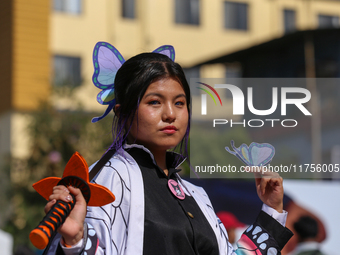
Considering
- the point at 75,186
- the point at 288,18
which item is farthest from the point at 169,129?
the point at 288,18

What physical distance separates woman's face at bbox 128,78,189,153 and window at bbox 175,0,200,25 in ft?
48.7

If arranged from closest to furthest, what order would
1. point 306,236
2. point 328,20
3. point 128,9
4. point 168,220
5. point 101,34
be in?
point 168,220 < point 306,236 < point 101,34 < point 128,9 < point 328,20

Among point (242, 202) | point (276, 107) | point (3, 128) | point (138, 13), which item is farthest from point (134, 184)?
point (138, 13)

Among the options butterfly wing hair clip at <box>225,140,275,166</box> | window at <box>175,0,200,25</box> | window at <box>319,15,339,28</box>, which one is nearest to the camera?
butterfly wing hair clip at <box>225,140,275,166</box>

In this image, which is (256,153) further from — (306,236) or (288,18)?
(288,18)

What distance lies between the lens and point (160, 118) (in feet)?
6.32

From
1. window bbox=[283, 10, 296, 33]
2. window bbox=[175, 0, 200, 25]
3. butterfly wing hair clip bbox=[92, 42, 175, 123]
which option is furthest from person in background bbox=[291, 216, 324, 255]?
window bbox=[283, 10, 296, 33]

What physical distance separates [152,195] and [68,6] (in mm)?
13958

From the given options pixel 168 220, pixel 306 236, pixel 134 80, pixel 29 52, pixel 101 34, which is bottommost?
pixel 306 236

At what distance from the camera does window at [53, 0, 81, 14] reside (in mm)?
14897

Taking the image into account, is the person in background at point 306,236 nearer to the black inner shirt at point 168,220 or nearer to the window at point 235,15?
the black inner shirt at point 168,220

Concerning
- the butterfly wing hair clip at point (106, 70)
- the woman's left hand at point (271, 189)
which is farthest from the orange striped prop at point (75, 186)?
the woman's left hand at point (271, 189)

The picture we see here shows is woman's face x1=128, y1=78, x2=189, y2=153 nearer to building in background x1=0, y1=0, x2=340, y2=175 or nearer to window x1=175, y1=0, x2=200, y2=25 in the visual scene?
building in background x1=0, y1=0, x2=340, y2=175

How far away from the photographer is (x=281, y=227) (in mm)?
2102
